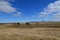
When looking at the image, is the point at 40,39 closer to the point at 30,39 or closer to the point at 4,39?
the point at 30,39

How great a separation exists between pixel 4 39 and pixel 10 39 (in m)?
1.02

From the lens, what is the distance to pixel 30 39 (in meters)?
17.9

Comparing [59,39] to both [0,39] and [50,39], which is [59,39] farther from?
[0,39]

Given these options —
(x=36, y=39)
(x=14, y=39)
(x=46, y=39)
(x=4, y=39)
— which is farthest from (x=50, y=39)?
(x=4, y=39)

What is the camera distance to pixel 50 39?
58.5 ft

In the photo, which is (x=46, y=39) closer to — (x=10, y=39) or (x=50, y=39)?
(x=50, y=39)

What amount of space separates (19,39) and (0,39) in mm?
3052

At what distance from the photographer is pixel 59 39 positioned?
59.4 ft

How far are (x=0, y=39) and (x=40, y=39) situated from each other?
640 cm

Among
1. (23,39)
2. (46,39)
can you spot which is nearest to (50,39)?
(46,39)

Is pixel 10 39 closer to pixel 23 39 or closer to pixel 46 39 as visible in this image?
pixel 23 39

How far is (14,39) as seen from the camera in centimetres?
1786

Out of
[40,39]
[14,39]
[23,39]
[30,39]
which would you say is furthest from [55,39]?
[14,39]

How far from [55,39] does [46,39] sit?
1.47 metres
